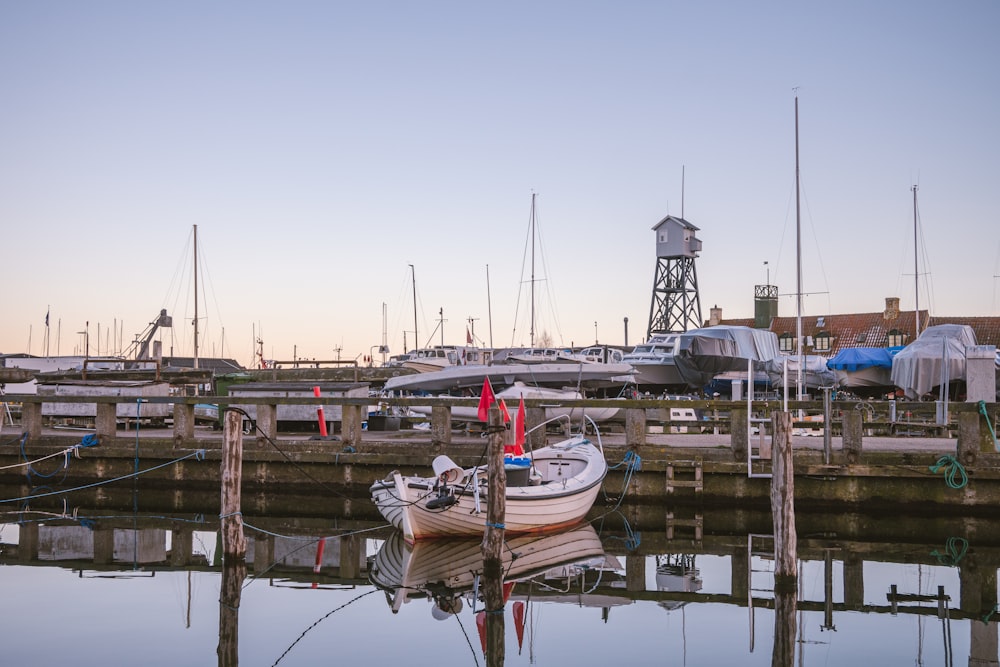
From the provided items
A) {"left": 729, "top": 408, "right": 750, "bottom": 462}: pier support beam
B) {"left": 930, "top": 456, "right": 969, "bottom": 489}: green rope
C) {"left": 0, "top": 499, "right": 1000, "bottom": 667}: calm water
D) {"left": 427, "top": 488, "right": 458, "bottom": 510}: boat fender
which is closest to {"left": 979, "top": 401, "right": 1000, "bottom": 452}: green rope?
{"left": 930, "top": 456, "right": 969, "bottom": 489}: green rope

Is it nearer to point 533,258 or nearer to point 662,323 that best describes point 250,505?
point 533,258

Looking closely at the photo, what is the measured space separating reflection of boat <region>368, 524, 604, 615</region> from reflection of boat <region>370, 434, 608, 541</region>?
0.95 ft

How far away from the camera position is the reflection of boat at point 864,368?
1748 inches

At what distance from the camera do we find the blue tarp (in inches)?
1743

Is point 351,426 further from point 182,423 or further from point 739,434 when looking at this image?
point 739,434

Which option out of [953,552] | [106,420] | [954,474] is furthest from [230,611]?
[954,474]

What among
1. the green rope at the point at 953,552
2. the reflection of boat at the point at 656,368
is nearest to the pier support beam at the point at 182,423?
the green rope at the point at 953,552

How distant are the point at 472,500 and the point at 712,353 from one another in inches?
1313

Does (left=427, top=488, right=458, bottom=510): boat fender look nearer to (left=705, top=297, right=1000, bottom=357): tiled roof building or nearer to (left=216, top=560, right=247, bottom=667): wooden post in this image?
(left=216, top=560, right=247, bottom=667): wooden post

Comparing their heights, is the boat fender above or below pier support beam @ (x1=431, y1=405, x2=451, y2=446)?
below

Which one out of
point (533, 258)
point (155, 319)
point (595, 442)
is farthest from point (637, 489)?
point (155, 319)

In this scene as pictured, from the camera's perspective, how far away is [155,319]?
57.4 metres

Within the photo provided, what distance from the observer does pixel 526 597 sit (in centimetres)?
1274

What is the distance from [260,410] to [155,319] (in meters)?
40.0
